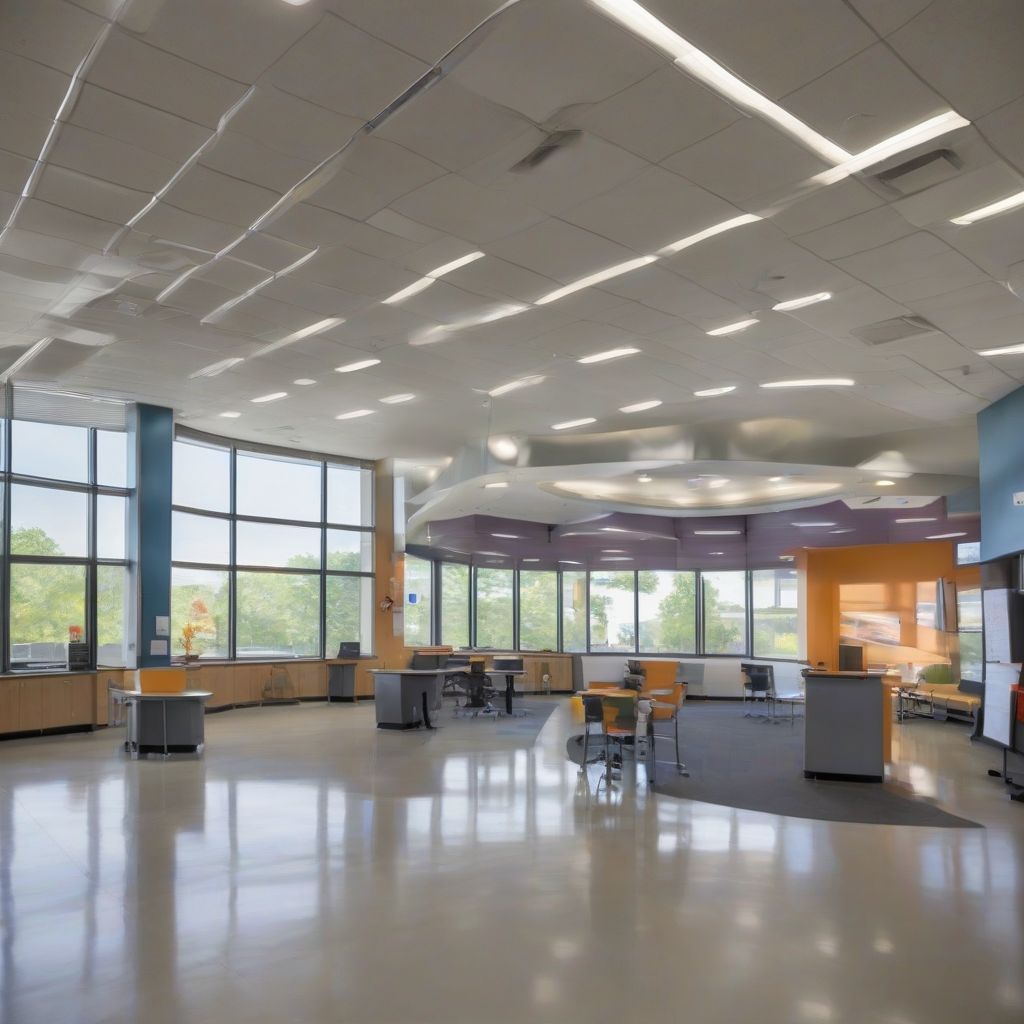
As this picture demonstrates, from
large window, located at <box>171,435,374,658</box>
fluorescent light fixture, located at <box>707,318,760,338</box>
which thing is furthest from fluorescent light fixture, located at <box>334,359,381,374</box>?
large window, located at <box>171,435,374,658</box>

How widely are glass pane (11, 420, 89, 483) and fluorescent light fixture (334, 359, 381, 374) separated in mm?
5203

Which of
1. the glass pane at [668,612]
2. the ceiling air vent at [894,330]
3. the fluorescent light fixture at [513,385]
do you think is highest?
the fluorescent light fixture at [513,385]

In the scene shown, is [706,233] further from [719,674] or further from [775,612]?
[775,612]

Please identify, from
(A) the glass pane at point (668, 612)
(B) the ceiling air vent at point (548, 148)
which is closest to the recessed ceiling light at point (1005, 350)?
(B) the ceiling air vent at point (548, 148)

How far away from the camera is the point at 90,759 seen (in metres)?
10.4

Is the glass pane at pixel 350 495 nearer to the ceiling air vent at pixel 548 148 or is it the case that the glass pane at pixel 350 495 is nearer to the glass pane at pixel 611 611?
the glass pane at pixel 611 611

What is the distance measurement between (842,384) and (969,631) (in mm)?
8591

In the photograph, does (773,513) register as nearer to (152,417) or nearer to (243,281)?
(152,417)

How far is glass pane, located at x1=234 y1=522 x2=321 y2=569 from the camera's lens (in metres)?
16.8

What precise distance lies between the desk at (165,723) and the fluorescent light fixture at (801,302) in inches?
304

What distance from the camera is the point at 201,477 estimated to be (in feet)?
52.4

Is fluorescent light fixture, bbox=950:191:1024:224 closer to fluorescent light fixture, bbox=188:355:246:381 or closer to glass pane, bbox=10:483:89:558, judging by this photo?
fluorescent light fixture, bbox=188:355:246:381

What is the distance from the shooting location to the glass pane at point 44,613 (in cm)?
1254

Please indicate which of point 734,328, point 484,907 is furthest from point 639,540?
point 484,907
